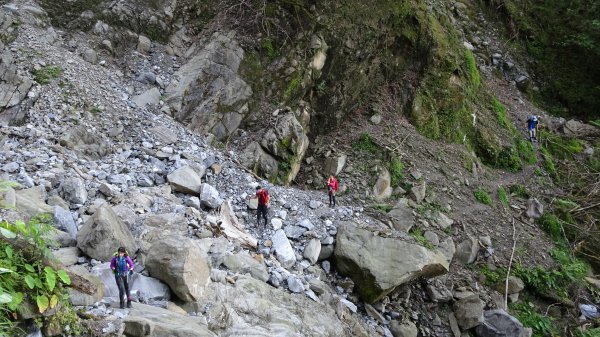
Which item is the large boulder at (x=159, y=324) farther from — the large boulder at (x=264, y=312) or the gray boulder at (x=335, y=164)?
the gray boulder at (x=335, y=164)

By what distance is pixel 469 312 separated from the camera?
10.7m

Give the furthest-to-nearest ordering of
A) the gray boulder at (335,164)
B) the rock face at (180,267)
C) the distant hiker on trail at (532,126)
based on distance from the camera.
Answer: the distant hiker on trail at (532,126) → the gray boulder at (335,164) → the rock face at (180,267)

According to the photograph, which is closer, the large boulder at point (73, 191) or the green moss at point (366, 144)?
the large boulder at point (73, 191)

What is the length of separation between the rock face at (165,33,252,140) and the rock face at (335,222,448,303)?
17.1 feet

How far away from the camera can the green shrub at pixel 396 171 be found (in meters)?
13.7

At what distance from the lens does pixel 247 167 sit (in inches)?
486

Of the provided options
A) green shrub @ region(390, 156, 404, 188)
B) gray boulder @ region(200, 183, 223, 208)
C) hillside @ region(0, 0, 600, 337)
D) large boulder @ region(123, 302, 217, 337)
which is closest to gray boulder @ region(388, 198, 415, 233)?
hillside @ region(0, 0, 600, 337)

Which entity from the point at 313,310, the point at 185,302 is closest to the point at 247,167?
the point at 313,310

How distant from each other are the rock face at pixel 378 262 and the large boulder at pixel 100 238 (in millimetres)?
5176

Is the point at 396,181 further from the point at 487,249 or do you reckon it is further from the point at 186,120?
the point at 186,120

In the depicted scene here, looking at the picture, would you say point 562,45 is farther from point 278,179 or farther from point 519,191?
Result: point 278,179

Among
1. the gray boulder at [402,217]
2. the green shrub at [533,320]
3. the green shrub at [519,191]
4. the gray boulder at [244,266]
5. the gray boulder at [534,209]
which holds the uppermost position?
the gray boulder at [244,266]

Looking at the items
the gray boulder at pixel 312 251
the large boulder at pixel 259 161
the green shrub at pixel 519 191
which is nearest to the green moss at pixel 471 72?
the green shrub at pixel 519 191

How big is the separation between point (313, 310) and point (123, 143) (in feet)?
21.9
